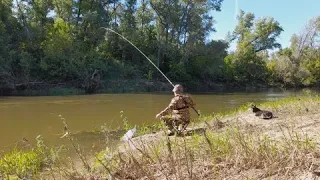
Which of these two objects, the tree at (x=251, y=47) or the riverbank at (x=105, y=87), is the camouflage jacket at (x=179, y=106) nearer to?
the riverbank at (x=105, y=87)

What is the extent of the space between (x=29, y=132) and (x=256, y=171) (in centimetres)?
823

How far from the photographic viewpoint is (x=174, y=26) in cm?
4262

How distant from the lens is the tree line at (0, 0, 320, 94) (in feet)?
110

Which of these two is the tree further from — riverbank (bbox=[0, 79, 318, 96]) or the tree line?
riverbank (bbox=[0, 79, 318, 96])

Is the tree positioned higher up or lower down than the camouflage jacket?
higher up

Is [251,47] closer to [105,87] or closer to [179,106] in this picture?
[105,87]

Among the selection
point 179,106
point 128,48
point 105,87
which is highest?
point 128,48

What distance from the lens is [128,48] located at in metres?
42.3

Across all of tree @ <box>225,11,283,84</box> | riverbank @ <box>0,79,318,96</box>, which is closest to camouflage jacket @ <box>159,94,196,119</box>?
riverbank @ <box>0,79,318,96</box>

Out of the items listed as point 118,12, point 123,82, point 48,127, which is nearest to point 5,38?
point 123,82

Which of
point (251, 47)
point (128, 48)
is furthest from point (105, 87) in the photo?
point (251, 47)

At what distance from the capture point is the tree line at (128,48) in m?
33.6

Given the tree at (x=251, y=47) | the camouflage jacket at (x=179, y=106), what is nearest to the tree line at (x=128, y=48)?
the tree at (x=251, y=47)

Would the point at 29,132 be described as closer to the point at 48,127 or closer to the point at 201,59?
the point at 48,127
